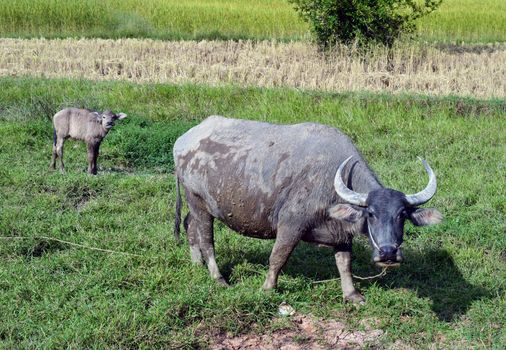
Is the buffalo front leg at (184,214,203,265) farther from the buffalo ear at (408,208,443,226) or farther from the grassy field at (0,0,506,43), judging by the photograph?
the grassy field at (0,0,506,43)

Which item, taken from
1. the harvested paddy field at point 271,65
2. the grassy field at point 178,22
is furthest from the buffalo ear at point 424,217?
the grassy field at point 178,22

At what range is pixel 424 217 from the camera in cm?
473

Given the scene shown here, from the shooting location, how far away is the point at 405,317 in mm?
5129

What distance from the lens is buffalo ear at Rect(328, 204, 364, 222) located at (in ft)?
15.7

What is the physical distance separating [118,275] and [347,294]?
5.76ft

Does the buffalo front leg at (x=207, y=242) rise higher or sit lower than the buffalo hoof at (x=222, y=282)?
higher

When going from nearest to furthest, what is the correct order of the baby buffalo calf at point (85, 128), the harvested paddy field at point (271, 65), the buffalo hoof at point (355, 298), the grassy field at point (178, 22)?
1. the buffalo hoof at point (355, 298)
2. the baby buffalo calf at point (85, 128)
3. the harvested paddy field at point (271, 65)
4. the grassy field at point (178, 22)

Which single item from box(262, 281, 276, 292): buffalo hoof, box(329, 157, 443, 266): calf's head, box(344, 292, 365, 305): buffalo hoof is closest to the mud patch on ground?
box(344, 292, 365, 305): buffalo hoof

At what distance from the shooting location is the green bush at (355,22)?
48.4ft

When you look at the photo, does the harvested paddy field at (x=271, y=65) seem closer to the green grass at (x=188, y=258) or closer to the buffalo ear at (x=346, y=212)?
the green grass at (x=188, y=258)

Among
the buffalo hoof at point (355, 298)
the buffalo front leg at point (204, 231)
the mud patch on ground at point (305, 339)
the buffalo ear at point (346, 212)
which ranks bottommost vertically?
the mud patch on ground at point (305, 339)

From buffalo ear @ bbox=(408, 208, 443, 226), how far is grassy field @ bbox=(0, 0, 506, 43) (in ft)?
45.6

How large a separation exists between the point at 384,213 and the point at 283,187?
0.89 metres

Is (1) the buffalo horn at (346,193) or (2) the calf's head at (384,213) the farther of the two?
(1) the buffalo horn at (346,193)
